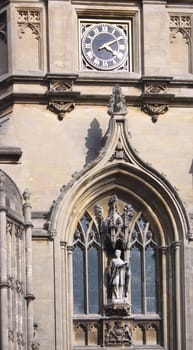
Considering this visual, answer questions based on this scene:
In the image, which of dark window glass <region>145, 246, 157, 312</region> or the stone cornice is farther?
the stone cornice

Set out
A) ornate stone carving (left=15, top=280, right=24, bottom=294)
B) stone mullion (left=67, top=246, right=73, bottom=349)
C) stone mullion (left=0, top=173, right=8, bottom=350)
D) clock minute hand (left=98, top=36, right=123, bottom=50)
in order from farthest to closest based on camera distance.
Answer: clock minute hand (left=98, top=36, right=123, bottom=50)
stone mullion (left=67, top=246, right=73, bottom=349)
ornate stone carving (left=15, top=280, right=24, bottom=294)
stone mullion (left=0, top=173, right=8, bottom=350)

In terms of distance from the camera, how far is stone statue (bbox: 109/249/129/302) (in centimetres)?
4762

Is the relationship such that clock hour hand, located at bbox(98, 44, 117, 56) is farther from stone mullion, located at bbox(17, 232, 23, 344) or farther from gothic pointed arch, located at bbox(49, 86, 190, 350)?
stone mullion, located at bbox(17, 232, 23, 344)

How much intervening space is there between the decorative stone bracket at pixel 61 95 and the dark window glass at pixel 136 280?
2749 mm

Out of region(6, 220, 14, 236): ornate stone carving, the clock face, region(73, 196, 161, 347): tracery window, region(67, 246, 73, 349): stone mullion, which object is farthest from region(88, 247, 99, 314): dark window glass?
the clock face

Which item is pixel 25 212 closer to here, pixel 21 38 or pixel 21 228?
pixel 21 228

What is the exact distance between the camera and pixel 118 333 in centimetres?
4766

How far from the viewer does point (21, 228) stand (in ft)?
153

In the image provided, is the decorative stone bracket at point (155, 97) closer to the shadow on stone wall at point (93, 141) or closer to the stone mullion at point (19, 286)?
the shadow on stone wall at point (93, 141)

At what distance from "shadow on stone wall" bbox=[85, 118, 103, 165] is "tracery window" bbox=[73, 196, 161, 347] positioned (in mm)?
834

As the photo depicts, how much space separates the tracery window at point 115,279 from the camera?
47.7m

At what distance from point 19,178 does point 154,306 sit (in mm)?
3292

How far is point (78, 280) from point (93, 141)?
249 centimetres

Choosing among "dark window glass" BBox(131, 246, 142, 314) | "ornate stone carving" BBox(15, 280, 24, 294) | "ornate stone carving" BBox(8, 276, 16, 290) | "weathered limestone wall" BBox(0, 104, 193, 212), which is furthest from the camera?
"dark window glass" BBox(131, 246, 142, 314)
